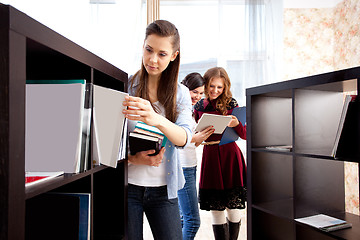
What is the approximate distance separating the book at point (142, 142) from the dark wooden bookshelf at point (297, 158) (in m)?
0.77

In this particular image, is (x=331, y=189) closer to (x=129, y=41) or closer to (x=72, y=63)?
(x=72, y=63)

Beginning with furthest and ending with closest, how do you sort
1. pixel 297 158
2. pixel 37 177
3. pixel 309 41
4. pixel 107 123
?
pixel 309 41
pixel 297 158
pixel 107 123
pixel 37 177

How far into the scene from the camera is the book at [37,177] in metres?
0.65

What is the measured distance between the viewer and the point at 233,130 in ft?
7.64

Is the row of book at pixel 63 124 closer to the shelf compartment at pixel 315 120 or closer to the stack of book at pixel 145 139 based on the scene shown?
the stack of book at pixel 145 139

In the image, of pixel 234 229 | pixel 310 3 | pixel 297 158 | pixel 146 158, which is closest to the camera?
pixel 146 158

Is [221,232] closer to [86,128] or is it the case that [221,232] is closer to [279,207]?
[279,207]

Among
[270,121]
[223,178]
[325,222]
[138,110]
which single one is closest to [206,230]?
[223,178]

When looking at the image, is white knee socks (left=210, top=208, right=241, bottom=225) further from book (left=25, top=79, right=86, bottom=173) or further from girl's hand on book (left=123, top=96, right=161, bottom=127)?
book (left=25, top=79, right=86, bottom=173)

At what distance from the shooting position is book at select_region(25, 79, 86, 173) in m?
0.70

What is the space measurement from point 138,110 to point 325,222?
Result: 3.80 ft

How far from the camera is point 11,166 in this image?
21.0 inches

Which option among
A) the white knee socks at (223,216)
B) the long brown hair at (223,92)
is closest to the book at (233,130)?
the long brown hair at (223,92)

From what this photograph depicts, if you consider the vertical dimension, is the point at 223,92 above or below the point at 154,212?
above
